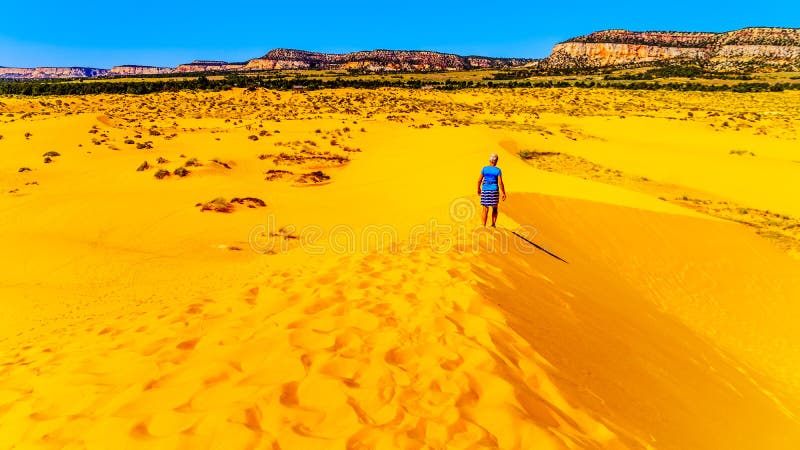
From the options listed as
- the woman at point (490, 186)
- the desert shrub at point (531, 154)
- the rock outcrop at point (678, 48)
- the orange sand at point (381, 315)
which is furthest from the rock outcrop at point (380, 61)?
the woman at point (490, 186)

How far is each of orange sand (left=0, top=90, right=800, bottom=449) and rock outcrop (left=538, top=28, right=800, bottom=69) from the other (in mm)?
97420

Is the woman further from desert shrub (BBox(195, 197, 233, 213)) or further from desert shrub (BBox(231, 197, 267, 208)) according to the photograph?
desert shrub (BBox(195, 197, 233, 213))

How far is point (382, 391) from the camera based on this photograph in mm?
3119

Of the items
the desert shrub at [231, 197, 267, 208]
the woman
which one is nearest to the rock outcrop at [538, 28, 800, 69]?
the woman

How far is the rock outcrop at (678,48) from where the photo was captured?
9728cm

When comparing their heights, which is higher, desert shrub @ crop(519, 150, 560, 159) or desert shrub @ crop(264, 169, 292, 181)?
desert shrub @ crop(519, 150, 560, 159)

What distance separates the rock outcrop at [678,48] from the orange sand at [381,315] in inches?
3835

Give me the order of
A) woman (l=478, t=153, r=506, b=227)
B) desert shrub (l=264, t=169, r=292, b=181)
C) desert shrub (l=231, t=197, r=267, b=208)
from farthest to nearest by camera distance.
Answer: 1. desert shrub (l=264, t=169, r=292, b=181)
2. desert shrub (l=231, t=197, r=267, b=208)
3. woman (l=478, t=153, r=506, b=227)

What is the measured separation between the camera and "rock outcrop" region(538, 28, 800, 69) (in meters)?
97.3

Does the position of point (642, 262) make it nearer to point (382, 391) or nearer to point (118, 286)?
point (382, 391)

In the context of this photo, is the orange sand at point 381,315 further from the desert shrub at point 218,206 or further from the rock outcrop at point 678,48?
the rock outcrop at point 678,48

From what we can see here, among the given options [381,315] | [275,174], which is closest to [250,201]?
[275,174]

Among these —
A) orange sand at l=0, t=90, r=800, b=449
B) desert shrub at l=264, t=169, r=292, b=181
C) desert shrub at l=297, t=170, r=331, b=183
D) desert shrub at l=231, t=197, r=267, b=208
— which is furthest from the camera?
desert shrub at l=264, t=169, r=292, b=181

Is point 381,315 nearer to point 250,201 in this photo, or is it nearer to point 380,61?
point 250,201
